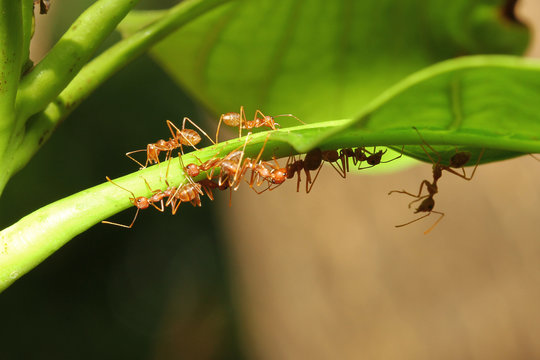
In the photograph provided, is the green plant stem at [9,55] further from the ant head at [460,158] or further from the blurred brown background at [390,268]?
the blurred brown background at [390,268]

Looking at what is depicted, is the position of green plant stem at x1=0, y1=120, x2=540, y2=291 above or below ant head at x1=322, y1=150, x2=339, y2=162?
below

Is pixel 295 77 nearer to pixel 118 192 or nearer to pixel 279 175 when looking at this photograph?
pixel 279 175

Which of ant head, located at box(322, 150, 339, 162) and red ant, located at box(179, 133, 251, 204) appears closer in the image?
red ant, located at box(179, 133, 251, 204)

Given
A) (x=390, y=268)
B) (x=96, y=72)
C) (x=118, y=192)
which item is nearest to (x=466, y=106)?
(x=118, y=192)

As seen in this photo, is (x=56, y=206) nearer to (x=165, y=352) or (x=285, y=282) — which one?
(x=285, y=282)

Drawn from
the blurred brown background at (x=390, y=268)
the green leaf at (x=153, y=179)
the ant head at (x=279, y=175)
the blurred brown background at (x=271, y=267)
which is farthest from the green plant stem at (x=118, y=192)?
the blurred brown background at (x=271, y=267)

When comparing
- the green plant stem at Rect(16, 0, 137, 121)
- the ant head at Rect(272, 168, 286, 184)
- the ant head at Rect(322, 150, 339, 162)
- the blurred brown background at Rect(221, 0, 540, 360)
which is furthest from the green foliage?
the blurred brown background at Rect(221, 0, 540, 360)

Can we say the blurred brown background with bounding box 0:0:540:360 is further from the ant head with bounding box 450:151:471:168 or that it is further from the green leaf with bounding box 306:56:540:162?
the green leaf with bounding box 306:56:540:162
